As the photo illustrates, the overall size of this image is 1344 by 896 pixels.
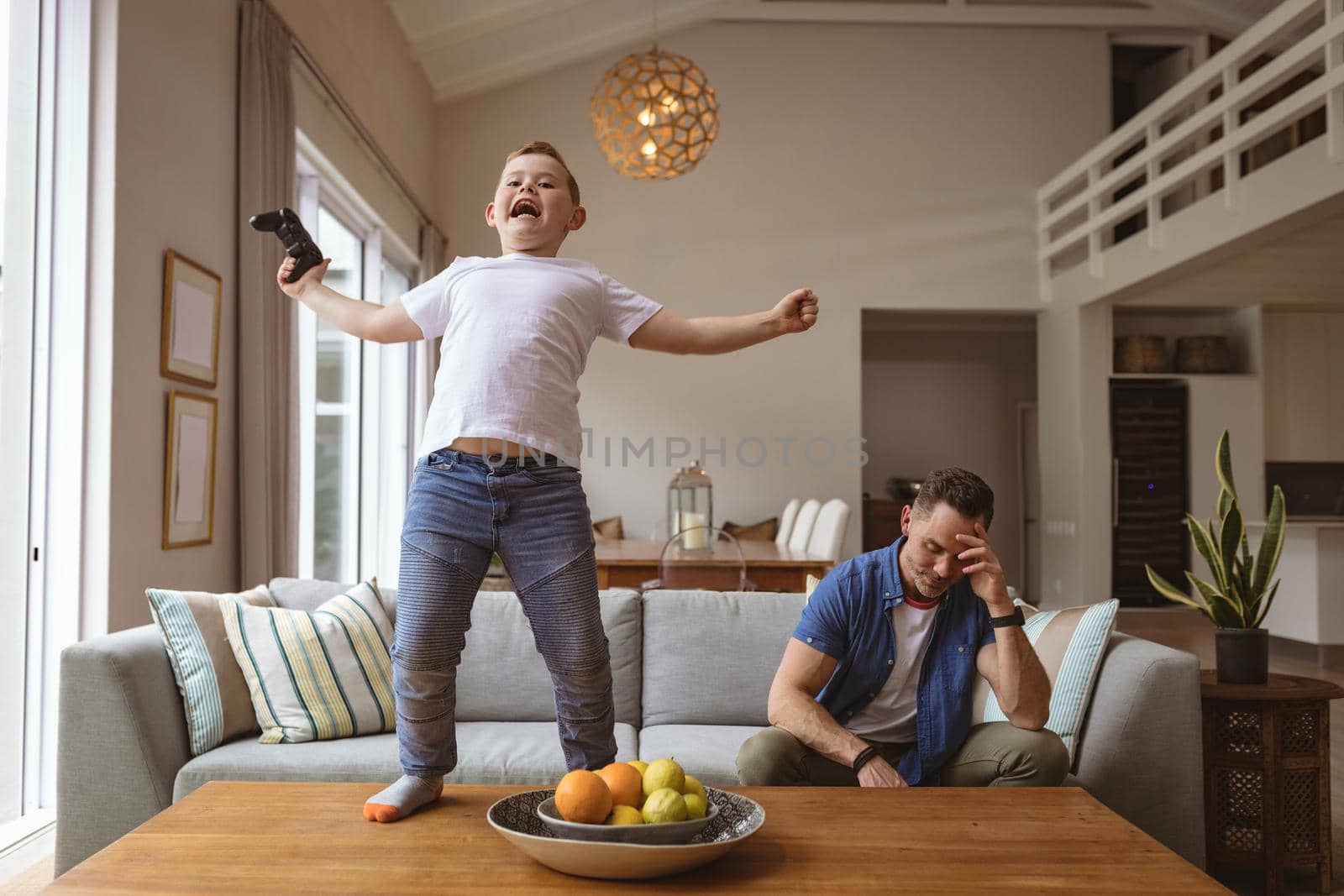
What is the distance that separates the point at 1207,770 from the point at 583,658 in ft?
5.23

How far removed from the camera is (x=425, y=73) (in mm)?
7445

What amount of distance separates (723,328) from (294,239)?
0.72 meters

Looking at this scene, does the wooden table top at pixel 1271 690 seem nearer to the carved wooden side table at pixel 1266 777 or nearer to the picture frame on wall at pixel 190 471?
the carved wooden side table at pixel 1266 777

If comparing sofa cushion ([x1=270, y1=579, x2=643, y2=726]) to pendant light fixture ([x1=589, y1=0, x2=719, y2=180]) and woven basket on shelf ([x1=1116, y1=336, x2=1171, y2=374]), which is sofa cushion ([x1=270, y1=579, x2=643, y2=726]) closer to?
pendant light fixture ([x1=589, y1=0, x2=719, y2=180])

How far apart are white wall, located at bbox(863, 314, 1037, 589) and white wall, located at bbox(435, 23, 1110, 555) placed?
165cm

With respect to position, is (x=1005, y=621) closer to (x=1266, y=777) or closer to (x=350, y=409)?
(x=1266, y=777)

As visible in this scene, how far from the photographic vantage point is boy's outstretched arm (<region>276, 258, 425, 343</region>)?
1.84 meters

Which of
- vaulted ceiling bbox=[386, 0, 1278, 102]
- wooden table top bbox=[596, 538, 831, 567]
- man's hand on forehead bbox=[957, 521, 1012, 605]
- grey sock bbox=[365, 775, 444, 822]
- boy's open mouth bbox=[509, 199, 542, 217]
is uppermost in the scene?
vaulted ceiling bbox=[386, 0, 1278, 102]

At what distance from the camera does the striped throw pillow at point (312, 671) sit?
2.41m

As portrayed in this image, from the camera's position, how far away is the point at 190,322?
3504 mm

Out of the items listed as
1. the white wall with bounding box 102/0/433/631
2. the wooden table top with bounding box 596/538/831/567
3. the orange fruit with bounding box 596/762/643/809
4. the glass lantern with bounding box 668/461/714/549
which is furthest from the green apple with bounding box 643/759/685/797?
the glass lantern with bounding box 668/461/714/549

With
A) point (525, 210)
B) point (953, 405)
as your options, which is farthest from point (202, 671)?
point (953, 405)

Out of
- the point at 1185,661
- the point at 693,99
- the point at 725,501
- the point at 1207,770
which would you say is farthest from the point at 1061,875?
the point at 725,501

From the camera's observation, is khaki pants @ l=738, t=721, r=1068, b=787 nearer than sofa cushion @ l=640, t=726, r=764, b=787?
Yes
